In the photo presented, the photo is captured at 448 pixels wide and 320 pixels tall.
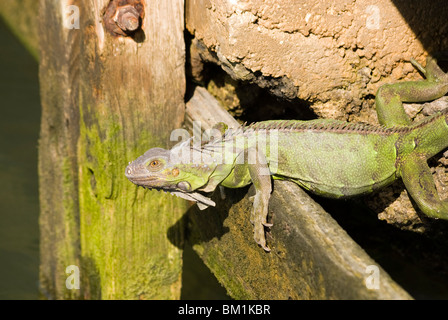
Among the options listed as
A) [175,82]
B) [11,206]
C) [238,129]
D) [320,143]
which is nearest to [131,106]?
[175,82]

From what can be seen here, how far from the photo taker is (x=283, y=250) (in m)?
2.97

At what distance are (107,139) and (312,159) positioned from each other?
149 centimetres

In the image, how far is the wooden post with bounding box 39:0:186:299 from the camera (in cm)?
364

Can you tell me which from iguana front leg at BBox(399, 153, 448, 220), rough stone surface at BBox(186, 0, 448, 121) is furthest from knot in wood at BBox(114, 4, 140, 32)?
iguana front leg at BBox(399, 153, 448, 220)

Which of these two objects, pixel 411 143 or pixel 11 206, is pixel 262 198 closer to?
pixel 411 143

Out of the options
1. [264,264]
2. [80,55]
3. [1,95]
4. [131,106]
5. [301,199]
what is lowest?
[264,264]

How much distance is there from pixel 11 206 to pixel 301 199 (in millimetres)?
4781

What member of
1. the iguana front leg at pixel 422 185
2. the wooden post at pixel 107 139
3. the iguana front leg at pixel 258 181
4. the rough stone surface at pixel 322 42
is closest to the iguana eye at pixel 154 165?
the iguana front leg at pixel 258 181

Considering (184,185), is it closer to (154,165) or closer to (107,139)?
(154,165)

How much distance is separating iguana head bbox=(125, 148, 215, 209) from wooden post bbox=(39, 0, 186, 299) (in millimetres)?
557

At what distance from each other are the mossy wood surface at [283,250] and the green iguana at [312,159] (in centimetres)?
20

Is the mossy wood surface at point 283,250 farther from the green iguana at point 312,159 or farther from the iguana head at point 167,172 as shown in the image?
the iguana head at point 167,172

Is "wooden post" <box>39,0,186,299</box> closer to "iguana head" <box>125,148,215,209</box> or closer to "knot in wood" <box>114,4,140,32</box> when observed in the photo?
"knot in wood" <box>114,4,140,32</box>

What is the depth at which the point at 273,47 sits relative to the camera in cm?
343
